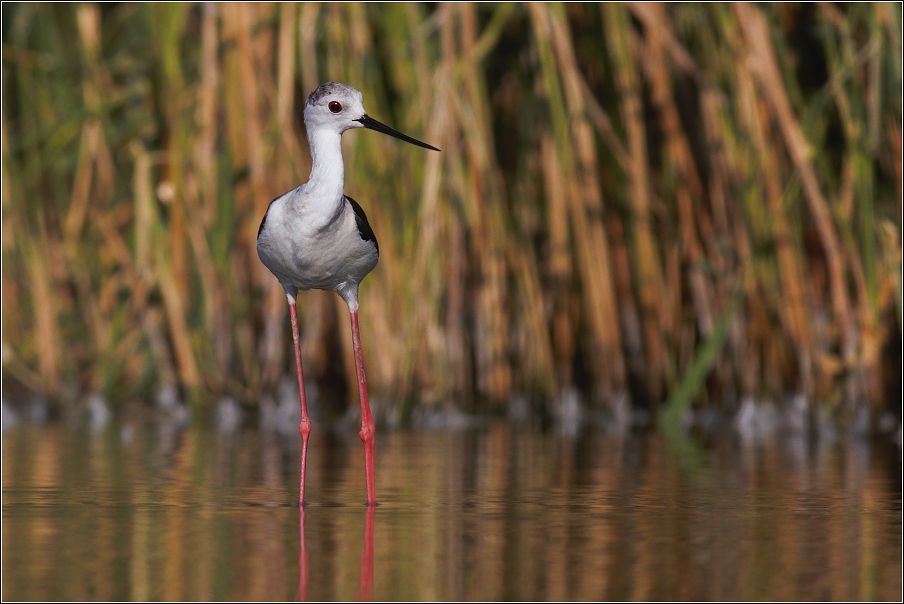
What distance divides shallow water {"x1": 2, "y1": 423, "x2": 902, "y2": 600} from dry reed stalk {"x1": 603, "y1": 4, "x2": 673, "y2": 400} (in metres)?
0.87

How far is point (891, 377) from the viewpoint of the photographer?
7.73 meters

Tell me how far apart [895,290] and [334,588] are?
3.86 meters

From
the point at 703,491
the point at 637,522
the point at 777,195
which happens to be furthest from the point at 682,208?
the point at 637,522

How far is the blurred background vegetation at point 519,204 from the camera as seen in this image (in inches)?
295

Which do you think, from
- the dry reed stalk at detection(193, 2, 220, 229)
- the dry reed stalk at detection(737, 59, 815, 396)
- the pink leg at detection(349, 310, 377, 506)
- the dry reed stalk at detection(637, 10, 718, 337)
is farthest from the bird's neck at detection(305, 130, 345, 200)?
the dry reed stalk at detection(637, 10, 718, 337)

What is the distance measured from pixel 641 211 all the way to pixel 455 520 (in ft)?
10.8

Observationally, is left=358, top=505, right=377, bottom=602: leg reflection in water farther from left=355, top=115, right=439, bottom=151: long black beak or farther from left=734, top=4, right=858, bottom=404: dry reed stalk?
left=734, top=4, right=858, bottom=404: dry reed stalk

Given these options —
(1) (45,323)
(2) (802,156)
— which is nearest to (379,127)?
(2) (802,156)

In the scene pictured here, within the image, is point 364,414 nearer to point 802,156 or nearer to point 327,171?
point 327,171

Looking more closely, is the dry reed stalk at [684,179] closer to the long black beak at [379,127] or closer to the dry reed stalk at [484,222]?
the dry reed stalk at [484,222]

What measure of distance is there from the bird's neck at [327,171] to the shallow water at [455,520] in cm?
101

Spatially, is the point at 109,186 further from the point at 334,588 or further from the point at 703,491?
the point at 334,588

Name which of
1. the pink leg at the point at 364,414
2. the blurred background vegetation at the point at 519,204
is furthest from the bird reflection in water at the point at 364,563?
the blurred background vegetation at the point at 519,204

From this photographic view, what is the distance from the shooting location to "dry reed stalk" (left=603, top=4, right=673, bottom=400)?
→ 25.5 feet
